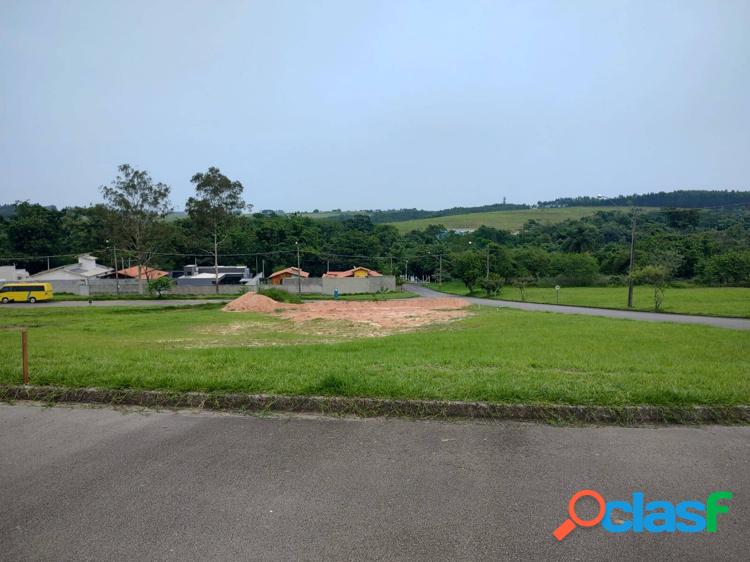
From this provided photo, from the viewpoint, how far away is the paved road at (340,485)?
2760 mm

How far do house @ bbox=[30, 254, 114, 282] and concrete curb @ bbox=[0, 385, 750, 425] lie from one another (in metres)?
60.7

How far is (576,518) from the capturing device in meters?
3.04

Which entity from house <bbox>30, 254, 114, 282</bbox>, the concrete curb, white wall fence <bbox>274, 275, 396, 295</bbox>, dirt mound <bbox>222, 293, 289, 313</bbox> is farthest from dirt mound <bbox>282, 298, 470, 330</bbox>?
house <bbox>30, 254, 114, 282</bbox>

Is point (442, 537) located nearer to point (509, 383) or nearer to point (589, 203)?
point (509, 383)

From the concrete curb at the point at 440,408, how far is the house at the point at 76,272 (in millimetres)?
60702

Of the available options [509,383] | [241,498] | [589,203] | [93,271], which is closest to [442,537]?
[241,498]

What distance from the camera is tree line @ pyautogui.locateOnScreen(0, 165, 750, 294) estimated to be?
5559 cm

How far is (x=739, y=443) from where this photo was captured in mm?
4305

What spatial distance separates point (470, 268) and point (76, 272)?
188 feet

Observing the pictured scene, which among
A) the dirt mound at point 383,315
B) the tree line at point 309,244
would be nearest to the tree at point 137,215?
the tree line at point 309,244

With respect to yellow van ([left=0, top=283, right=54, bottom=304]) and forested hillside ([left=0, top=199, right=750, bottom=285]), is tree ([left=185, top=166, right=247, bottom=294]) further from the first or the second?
yellow van ([left=0, top=283, right=54, bottom=304])

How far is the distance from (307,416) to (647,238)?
84047mm

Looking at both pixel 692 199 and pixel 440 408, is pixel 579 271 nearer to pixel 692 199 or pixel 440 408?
pixel 692 199

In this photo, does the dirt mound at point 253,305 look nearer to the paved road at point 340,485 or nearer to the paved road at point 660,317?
the paved road at point 660,317
